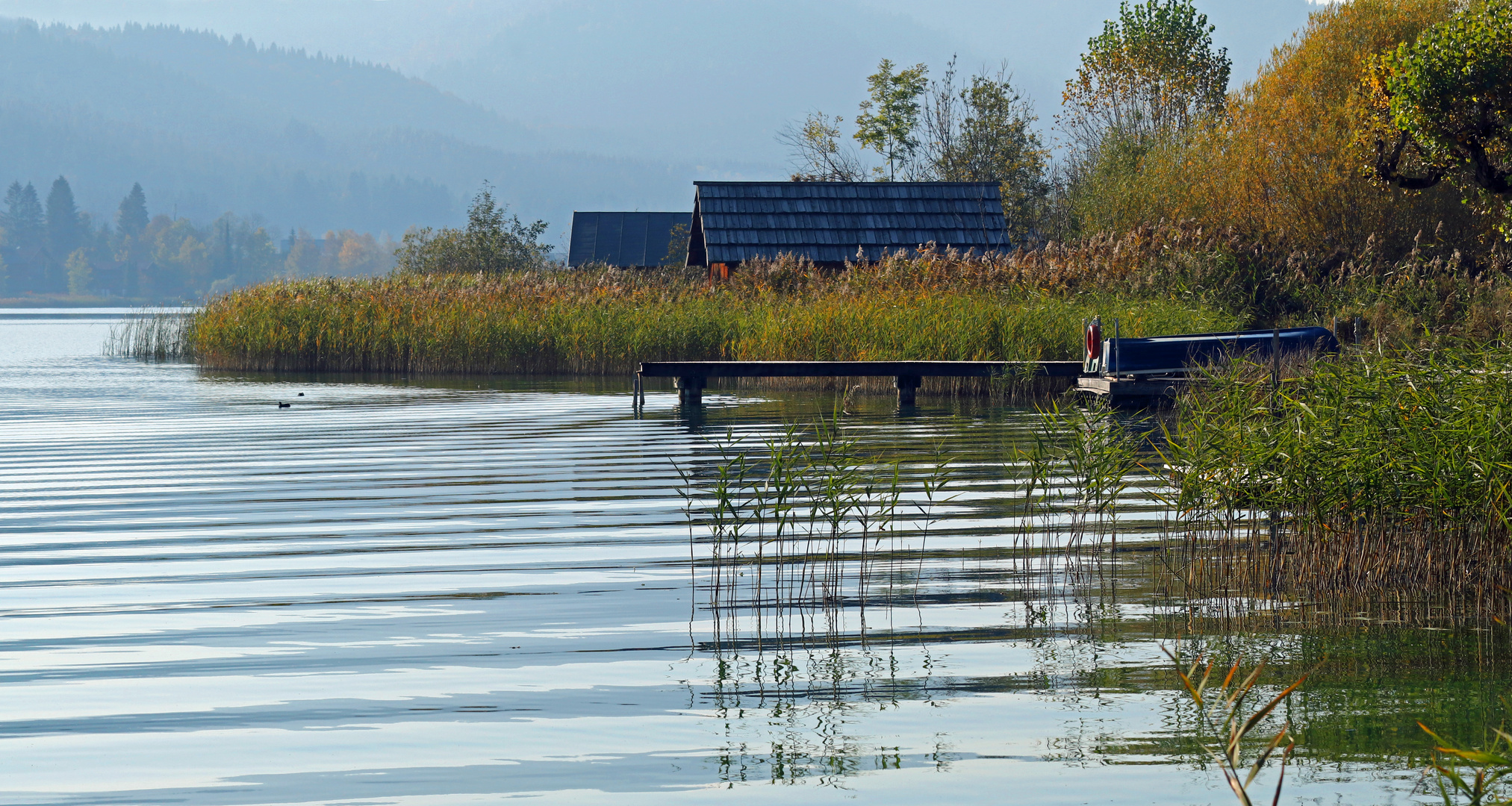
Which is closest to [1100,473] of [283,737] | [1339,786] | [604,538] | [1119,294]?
[604,538]

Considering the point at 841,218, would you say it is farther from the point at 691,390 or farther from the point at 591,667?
the point at 591,667

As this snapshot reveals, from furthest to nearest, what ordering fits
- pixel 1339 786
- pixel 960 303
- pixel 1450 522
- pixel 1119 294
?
1. pixel 1119 294
2. pixel 960 303
3. pixel 1450 522
4. pixel 1339 786

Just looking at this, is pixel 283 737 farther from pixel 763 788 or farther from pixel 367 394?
pixel 367 394

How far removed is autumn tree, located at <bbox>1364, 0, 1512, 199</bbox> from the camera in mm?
21000

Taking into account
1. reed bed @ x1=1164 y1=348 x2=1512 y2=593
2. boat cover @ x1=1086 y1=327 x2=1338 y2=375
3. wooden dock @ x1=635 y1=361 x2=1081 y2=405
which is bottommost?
reed bed @ x1=1164 y1=348 x2=1512 y2=593

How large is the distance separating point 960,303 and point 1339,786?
17168mm

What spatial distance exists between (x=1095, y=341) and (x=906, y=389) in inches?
122

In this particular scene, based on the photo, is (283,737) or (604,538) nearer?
(283,737)

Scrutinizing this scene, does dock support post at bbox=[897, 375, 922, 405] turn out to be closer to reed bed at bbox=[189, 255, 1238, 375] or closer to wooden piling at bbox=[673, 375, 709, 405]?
reed bed at bbox=[189, 255, 1238, 375]

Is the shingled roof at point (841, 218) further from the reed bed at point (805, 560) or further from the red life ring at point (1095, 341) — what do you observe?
the reed bed at point (805, 560)

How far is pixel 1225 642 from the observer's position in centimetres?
625

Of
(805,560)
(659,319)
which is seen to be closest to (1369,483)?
(805,560)

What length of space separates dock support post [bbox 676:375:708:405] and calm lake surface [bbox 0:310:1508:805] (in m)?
8.46

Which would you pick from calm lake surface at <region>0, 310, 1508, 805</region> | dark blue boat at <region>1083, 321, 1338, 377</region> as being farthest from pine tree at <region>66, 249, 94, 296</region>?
calm lake surface at <region>0, 310, 1508, 805</region>
